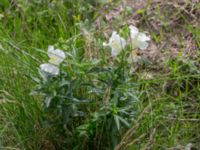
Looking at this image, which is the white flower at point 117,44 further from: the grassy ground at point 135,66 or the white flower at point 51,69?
the white flower at point 51,69

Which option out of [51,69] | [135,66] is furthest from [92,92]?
[135,66]

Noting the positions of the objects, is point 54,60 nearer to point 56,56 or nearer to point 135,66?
point 56,56

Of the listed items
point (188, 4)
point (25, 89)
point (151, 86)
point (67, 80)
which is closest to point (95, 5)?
point (188, 4)

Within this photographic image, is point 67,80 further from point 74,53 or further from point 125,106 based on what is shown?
point 125,106

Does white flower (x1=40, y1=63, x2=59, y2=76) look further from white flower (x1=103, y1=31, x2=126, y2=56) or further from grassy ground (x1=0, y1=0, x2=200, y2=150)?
white flower (x1=103, y1=31, x2=126, y2=56)

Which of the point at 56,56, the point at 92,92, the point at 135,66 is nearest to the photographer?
the point at 56,56
